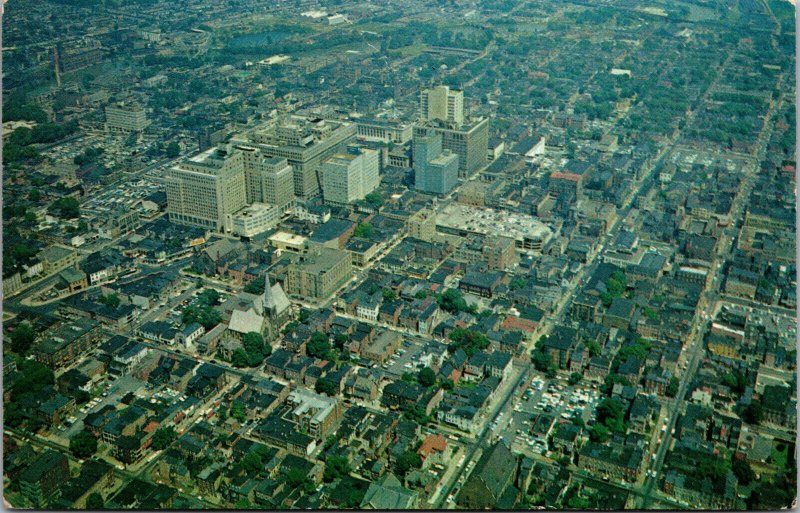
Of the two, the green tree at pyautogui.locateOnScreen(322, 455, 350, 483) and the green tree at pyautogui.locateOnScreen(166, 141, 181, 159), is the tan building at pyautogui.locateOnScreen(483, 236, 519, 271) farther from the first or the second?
the green tree at pyautogui.locateOnScreen(166, 141, 181, 159)

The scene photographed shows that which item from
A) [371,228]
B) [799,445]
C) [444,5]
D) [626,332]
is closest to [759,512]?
[799,445]

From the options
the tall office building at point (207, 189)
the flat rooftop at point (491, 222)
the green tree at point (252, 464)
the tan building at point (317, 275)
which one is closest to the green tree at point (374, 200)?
the flat rooftop at point (491, 222)

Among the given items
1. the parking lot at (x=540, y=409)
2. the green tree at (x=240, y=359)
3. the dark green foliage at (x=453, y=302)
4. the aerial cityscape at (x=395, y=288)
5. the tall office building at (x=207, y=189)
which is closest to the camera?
the aerial cityscape at (x=395, y=288)

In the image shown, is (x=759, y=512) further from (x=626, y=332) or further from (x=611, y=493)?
(x=626, y=332)

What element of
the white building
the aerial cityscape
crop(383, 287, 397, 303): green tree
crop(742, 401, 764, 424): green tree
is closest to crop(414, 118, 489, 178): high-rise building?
the aerial cityscape

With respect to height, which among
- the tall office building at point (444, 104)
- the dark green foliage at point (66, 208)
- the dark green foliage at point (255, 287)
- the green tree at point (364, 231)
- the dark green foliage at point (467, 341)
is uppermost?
the tall office building at point (444, 104)

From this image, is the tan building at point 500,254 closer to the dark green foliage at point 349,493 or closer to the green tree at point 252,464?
the dark green foliage at point 349,493
